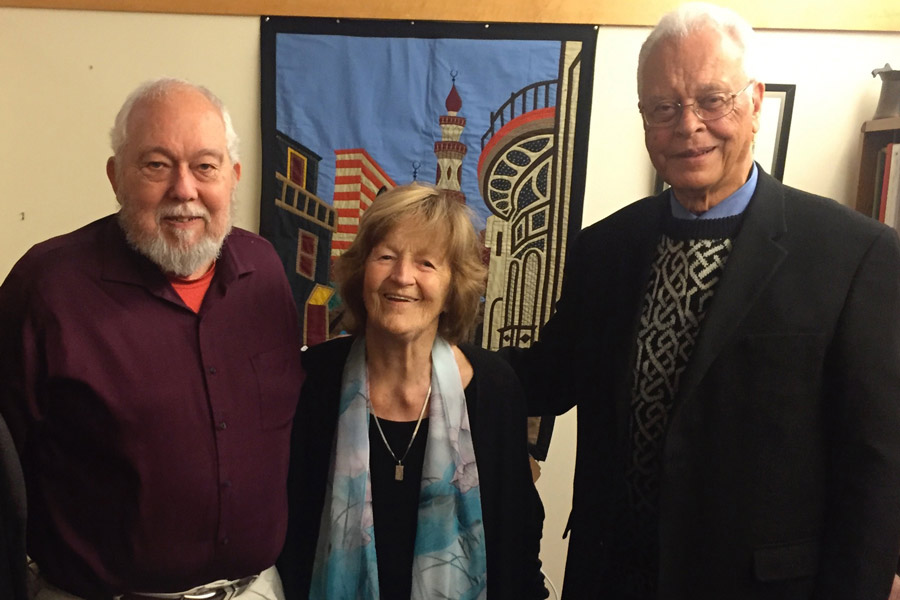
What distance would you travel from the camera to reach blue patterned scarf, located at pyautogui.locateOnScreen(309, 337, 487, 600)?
1375 mm

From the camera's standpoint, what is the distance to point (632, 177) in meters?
2.39

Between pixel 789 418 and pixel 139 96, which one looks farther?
pixel 139 96

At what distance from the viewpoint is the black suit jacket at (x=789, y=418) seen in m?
1.07

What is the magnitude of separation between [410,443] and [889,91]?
2075 mm

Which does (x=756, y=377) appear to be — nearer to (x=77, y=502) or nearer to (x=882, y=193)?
(x=77, y=502)

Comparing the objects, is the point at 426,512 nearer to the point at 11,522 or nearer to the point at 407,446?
the point at 407,446

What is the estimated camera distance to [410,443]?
4.69 feet

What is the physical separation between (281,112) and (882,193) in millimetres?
2183

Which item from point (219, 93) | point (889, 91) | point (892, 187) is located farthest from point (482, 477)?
point (889, 91)

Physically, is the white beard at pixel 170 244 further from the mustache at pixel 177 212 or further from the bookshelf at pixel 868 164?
the bookshelf at pixel 868 164

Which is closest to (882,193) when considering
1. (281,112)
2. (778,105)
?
(778,105)

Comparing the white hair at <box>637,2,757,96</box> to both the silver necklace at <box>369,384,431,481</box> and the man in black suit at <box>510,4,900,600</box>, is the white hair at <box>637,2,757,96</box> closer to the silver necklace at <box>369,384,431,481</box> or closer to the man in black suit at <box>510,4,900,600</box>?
the man in black suit at <box>510,4,900,600</box>

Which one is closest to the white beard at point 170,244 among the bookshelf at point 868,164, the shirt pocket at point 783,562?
the shirt pocket at point 783,562

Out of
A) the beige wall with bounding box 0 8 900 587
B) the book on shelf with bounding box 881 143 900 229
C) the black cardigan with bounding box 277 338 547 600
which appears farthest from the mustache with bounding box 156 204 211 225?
the book on shelf with bounding box 881 143 900 229
